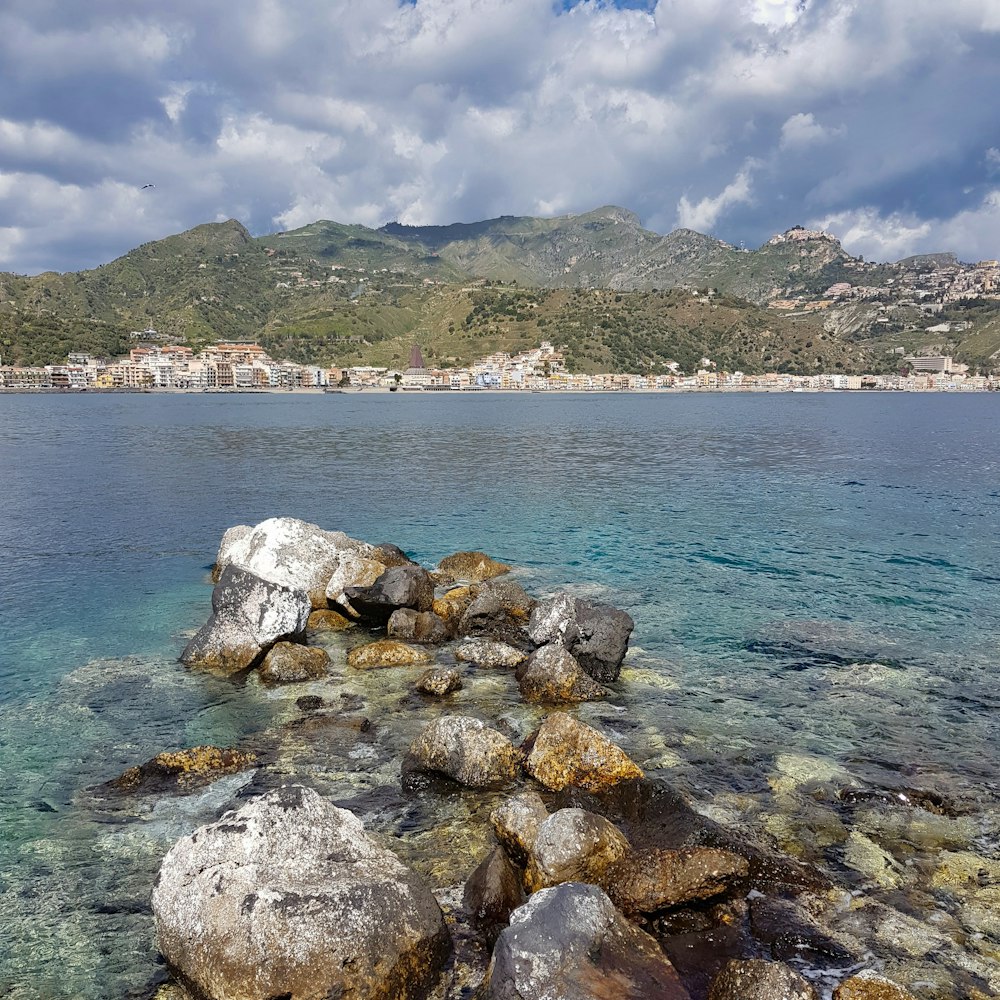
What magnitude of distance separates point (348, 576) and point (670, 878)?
45.7 ft

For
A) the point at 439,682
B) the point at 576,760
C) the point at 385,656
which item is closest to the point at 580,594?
the point at 385,656

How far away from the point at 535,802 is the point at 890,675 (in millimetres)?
10576

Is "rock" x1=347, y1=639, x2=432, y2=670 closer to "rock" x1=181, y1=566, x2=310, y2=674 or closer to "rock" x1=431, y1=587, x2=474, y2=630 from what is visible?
"rock" x1=181, y1=566, x2=310, y2=674

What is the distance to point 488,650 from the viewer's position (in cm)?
1725

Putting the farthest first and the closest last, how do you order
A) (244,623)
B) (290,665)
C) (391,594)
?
(391,594)
(244,623)
(290,665)

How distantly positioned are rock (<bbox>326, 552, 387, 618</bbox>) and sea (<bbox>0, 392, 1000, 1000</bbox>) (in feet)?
12.5

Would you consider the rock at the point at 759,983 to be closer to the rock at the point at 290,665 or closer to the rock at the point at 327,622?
the rock at the point at 290,665

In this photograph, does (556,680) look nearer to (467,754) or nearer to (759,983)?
(467,754)

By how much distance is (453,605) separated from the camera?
66.2ft

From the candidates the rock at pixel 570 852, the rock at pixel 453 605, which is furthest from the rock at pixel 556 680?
the rock at pixel 570 852

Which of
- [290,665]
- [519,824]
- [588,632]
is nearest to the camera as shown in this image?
[519,824]

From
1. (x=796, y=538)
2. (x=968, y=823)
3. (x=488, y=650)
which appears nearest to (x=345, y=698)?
(x=488, y=650)

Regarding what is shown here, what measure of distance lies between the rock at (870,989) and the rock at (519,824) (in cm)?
353

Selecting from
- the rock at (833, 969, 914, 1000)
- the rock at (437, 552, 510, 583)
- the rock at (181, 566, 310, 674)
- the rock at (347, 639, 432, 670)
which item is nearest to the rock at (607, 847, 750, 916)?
the rock at (833, 969, 914, 1000)
